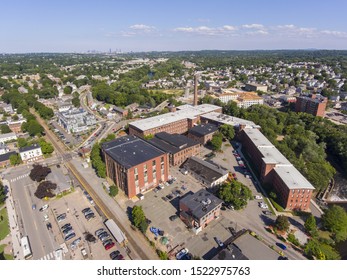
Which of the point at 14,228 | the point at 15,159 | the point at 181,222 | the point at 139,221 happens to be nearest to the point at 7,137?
the point at 15,159

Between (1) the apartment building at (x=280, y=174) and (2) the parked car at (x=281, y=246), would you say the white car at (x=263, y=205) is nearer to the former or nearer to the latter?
(1) the apartment building at (x=280, y=174)

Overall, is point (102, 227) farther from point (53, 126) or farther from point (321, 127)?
point (321, 127)

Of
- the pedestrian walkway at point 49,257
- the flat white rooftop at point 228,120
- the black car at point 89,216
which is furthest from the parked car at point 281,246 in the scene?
the flat white rooftop at point 228,120

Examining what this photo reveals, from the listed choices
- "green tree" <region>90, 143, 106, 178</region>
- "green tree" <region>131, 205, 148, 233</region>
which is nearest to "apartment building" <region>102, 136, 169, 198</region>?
"green tree" <region>90, 143, 106, 178</region>

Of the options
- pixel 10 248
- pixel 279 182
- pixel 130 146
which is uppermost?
pixel 130 146

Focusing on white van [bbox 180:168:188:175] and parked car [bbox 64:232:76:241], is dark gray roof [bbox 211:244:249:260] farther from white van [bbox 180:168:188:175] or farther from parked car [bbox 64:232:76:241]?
white van [bbox 180:168:188:175]

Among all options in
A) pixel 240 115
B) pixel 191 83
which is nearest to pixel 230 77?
pixel 191 83
